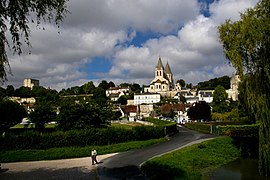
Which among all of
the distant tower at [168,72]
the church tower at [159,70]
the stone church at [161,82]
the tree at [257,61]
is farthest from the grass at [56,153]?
the distant tower at [168,72]

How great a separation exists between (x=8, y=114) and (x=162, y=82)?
132013mm

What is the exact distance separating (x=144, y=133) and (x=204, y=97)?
123 metres

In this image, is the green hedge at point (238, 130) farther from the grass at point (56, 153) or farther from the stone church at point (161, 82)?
the stone church at point (161, 82)

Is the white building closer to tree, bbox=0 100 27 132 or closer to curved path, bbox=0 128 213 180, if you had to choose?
tree, bbox=0 100 27 132

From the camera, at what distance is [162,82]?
174 metres

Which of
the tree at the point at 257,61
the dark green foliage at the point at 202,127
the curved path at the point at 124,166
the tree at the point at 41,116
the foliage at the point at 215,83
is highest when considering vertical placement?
the foliage at the point at 215,83

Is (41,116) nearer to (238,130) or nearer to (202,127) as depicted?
(202,127)

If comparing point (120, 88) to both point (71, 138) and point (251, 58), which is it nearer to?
point (71, 138)

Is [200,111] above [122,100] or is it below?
below

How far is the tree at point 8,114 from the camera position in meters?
46.8

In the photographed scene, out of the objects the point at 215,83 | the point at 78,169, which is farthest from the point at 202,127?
the point at 215,83

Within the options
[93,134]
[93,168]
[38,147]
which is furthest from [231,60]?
[38,147]

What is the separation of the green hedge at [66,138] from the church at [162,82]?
139703 mm

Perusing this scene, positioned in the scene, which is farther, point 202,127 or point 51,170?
point 202,127
